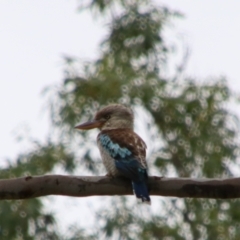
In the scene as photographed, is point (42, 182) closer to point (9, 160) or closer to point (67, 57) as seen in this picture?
point (9, 160)

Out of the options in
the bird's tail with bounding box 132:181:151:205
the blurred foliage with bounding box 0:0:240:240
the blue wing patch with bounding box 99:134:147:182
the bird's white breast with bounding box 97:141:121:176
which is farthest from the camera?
the blurred foliage with bounding box 0:0:240:240

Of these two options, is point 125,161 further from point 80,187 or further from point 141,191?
point 80,187

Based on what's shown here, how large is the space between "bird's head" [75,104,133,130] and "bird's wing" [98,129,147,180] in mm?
339

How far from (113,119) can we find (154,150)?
12.3 feet

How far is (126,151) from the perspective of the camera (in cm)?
566

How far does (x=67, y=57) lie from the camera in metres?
10.4

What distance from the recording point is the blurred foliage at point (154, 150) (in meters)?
9.68

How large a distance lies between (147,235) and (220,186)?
5.16m

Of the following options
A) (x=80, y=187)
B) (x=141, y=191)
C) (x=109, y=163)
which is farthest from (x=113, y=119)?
(x=80, y=187)

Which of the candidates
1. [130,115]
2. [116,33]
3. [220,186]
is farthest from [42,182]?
[116,33]

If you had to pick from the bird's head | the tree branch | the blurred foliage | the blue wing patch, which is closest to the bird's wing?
the blue wing patch

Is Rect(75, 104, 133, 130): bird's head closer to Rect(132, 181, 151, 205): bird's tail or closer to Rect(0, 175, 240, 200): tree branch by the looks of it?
Rect(132, 181, 151, 205): bird's tail

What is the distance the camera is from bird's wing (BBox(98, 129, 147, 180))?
17.5 feet

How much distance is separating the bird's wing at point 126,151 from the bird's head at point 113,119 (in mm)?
339
